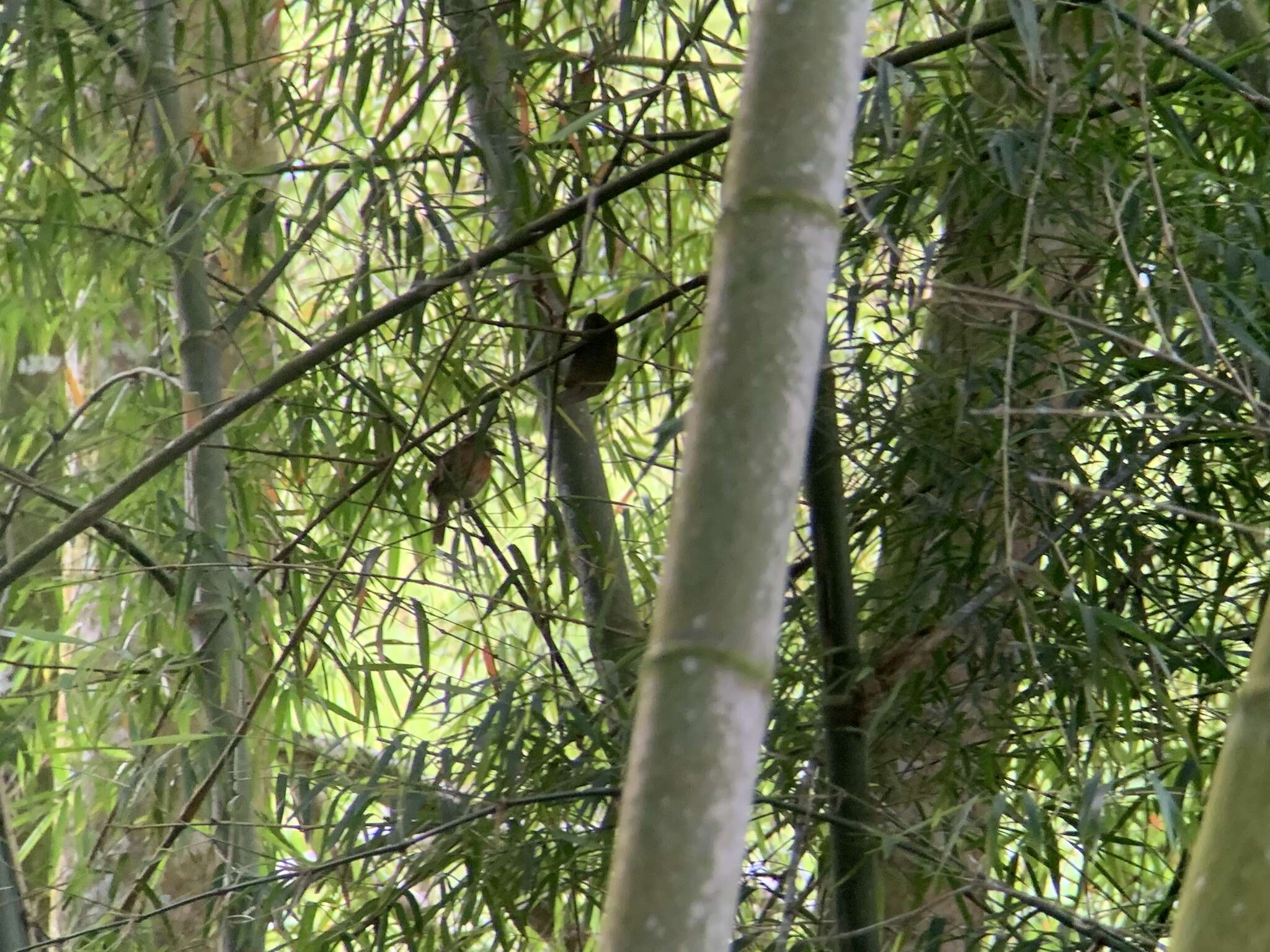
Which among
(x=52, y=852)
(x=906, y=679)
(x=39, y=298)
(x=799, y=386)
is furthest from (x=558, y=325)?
(x=52, y=852)

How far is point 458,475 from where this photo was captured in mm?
1209

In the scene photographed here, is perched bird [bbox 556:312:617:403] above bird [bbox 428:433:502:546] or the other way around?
above

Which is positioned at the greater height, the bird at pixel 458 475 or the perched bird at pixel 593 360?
the perched bird at pixel 593 360

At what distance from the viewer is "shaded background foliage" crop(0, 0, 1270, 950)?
103 cm

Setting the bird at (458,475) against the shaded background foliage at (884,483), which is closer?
the shaded background foliage at (884,483)

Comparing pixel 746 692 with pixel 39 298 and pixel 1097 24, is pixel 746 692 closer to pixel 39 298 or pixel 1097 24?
pixel 1097 24

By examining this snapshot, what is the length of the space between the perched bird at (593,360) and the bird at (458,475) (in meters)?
0.10

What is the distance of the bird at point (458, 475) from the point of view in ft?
3.93

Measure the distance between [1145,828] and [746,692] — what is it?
0.82m

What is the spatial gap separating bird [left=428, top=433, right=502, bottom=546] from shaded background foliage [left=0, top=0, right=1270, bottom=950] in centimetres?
4

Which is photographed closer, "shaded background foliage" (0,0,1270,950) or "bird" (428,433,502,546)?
"shaded background foliage" (0,0,1270,950)

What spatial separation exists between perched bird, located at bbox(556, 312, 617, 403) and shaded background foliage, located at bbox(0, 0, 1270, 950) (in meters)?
0.07

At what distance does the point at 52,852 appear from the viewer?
1.63m

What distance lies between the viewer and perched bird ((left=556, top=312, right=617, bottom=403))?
1152mm
